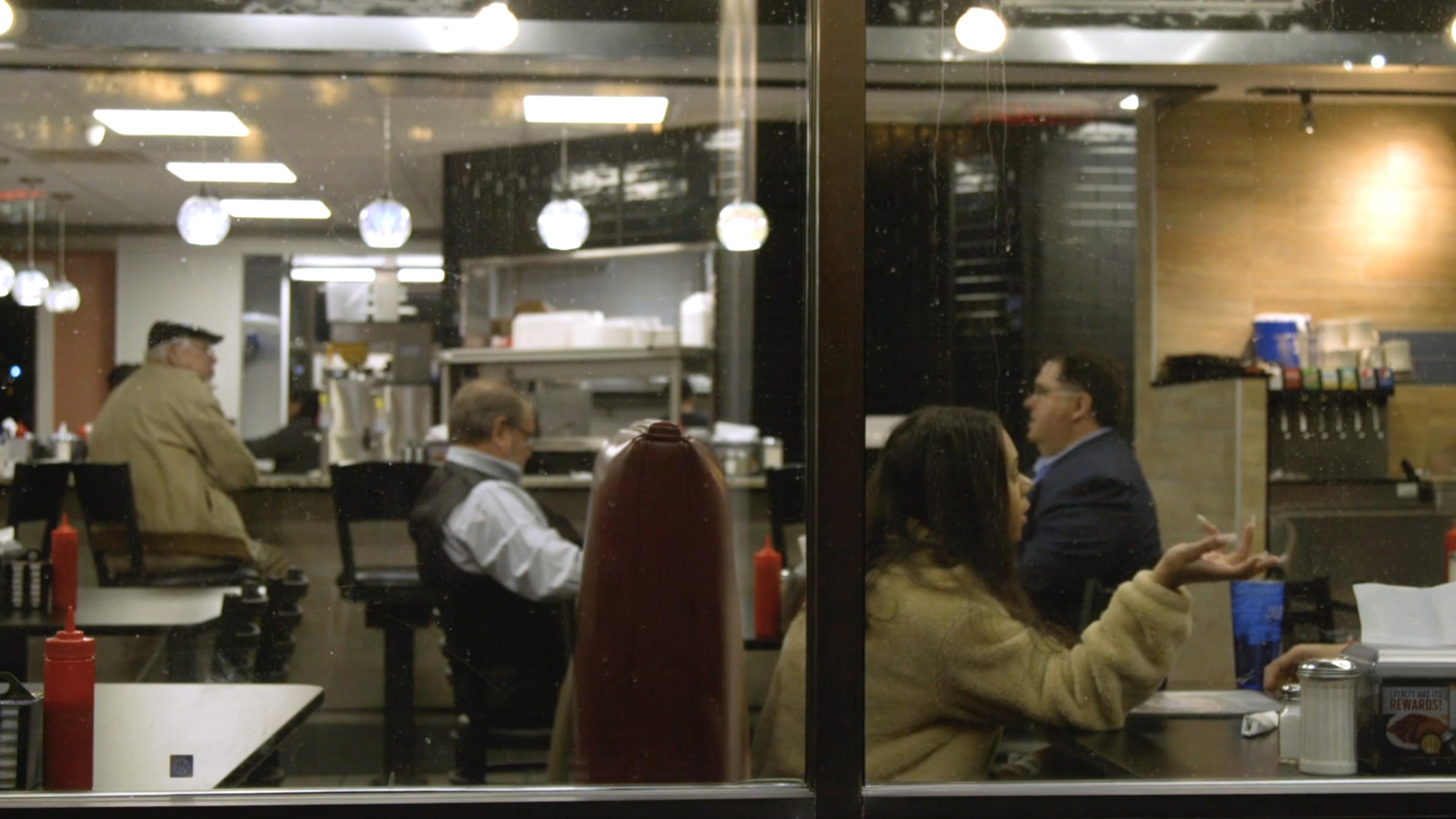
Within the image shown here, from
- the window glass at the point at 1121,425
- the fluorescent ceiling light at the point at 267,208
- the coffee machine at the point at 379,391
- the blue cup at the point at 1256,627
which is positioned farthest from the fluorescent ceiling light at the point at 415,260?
the coffee machine at the point at 379,391

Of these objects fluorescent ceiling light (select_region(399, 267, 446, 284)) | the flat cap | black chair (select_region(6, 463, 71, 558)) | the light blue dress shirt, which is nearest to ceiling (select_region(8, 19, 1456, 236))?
fluorescent ceiling light (select_region(399, 267, 446, 284))

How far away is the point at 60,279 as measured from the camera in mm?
2518

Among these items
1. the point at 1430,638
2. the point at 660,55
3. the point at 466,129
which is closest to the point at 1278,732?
the point at 1430,638

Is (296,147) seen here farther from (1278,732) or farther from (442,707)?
(1278,732)

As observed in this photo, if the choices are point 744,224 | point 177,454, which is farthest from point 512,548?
point 744,224

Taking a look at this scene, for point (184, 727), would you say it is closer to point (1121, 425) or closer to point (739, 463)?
point (1121, 425)

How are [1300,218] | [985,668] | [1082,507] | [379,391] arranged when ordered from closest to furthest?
[985,668]
[1082,507]
[1300,218]
[379,391]

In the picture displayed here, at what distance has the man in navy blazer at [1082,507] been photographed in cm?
319

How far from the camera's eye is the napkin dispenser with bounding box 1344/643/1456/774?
184cm

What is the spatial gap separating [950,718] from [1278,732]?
1.62 ft

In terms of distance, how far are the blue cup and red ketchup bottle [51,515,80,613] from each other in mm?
2418

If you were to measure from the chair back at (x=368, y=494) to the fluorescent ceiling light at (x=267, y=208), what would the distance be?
884 mm

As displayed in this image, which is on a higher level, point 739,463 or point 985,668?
point 739,463

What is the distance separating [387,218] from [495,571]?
3.20ft
